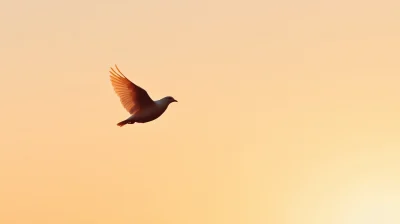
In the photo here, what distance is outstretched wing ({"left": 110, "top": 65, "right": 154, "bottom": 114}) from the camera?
23.3 m

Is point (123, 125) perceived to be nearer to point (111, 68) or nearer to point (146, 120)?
point (146, 120)

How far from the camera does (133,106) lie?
23.7m

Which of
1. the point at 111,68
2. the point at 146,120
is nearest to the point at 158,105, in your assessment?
the point at 146,120

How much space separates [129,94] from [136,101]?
22.7 inches

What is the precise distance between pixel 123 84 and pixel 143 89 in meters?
1.24

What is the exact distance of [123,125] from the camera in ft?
75.2

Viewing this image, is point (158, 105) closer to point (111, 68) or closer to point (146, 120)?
point (146, 120)

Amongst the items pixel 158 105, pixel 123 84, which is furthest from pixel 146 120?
pixel 123 84

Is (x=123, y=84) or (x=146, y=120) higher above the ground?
(x=123, y=84)

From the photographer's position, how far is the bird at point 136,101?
2289 centimetres

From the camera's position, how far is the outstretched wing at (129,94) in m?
23.3

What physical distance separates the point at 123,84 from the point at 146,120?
2397 mm

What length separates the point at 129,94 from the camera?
23.9 m

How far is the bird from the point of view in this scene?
2289 centimetres
